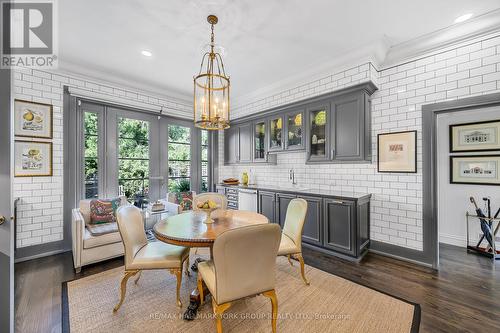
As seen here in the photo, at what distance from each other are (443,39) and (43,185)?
574 cm

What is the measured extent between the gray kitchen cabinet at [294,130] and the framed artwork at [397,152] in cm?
117

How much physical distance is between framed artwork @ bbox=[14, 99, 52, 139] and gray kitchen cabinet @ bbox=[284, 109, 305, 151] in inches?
147

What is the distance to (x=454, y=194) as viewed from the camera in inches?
143

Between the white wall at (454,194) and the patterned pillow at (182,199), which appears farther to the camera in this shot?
the patterned pillow at (182,199)

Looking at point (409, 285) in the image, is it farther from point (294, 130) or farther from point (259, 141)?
point (259, 141)

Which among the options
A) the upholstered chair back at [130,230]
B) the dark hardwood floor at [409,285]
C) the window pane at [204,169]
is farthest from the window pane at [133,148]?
the upholstered chair back at [130,230]

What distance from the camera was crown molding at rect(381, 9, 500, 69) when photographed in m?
2.35

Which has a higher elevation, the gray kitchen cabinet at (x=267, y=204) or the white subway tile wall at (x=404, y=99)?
the white subway tile wall at (x=404, y=99)

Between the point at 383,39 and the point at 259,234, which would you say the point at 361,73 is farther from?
the point at 259,234

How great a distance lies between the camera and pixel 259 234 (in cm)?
144

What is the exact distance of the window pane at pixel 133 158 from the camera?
12.7 feet

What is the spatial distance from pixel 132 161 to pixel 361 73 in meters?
4.07

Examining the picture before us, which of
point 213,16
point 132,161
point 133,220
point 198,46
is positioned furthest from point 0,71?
point 132,161

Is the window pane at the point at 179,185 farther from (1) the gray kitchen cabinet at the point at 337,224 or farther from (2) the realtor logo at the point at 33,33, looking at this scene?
(2) the realtor logo at the point at 33,33
